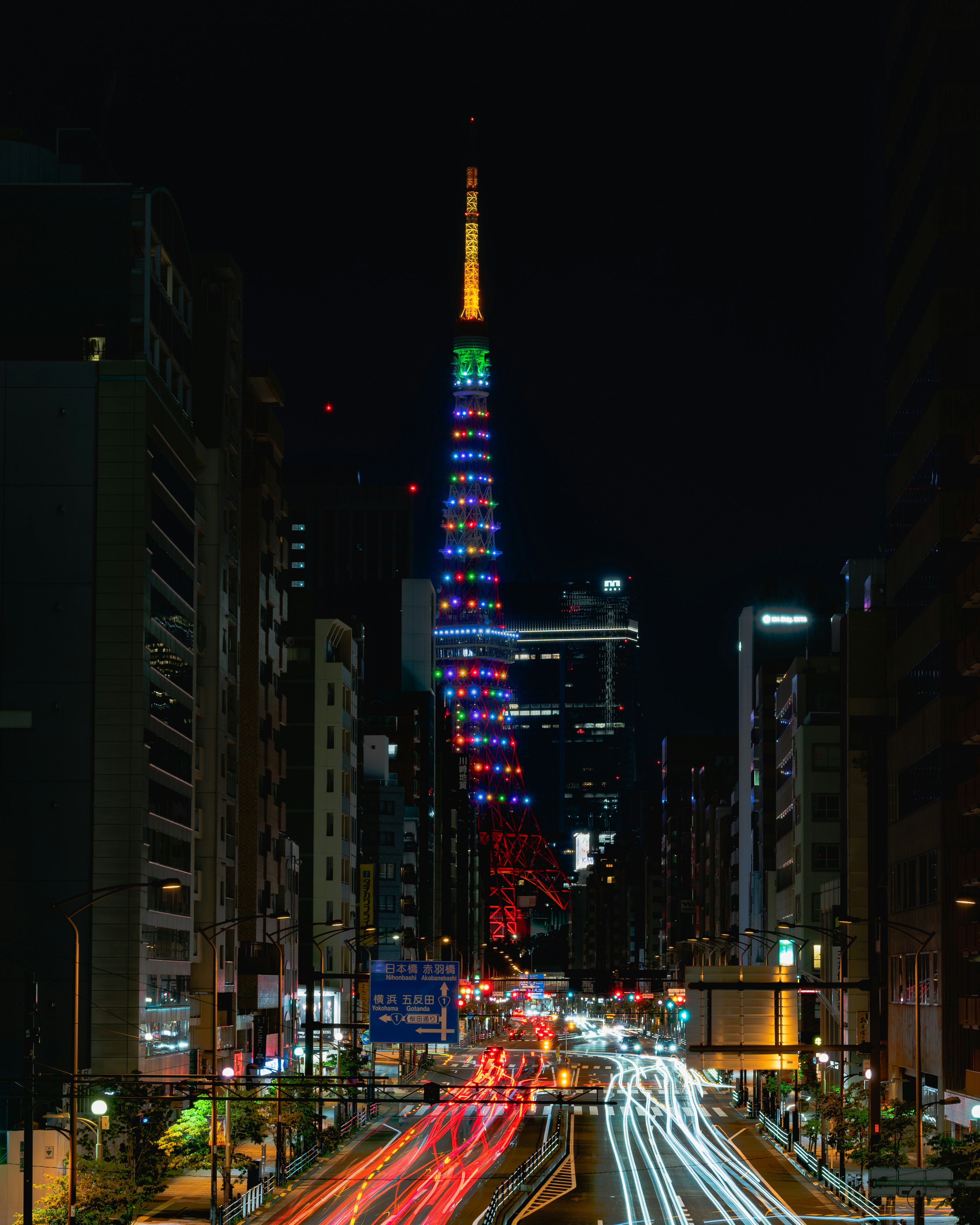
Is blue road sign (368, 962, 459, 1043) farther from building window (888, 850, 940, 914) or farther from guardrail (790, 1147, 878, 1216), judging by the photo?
building window (888, 850, 940, 914)

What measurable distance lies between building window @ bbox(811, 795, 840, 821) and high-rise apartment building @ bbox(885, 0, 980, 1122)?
131 ft

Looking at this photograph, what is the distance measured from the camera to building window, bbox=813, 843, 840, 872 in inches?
5748

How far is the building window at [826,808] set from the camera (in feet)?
481

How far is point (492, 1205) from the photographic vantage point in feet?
196

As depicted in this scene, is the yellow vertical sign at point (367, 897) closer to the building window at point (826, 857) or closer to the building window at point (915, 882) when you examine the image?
the building window at point (826, 857)

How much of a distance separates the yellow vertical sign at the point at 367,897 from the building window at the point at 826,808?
154ft

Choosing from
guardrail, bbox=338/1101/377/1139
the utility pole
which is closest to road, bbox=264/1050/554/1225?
guardrail, bbox=338/1101/377/1139

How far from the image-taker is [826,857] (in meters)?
147

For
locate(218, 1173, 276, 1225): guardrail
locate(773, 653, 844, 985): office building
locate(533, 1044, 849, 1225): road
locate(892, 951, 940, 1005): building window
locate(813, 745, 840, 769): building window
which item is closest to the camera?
locate(218, 1173, 276, 1225): guardrail

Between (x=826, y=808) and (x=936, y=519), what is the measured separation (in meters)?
Answer: 55.9

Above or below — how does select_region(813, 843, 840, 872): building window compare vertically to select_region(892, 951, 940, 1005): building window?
above

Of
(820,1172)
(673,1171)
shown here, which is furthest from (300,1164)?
(820,1172)

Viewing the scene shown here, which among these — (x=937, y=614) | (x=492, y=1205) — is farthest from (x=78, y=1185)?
(x=937, y=614)

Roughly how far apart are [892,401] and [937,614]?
18.9 metres
